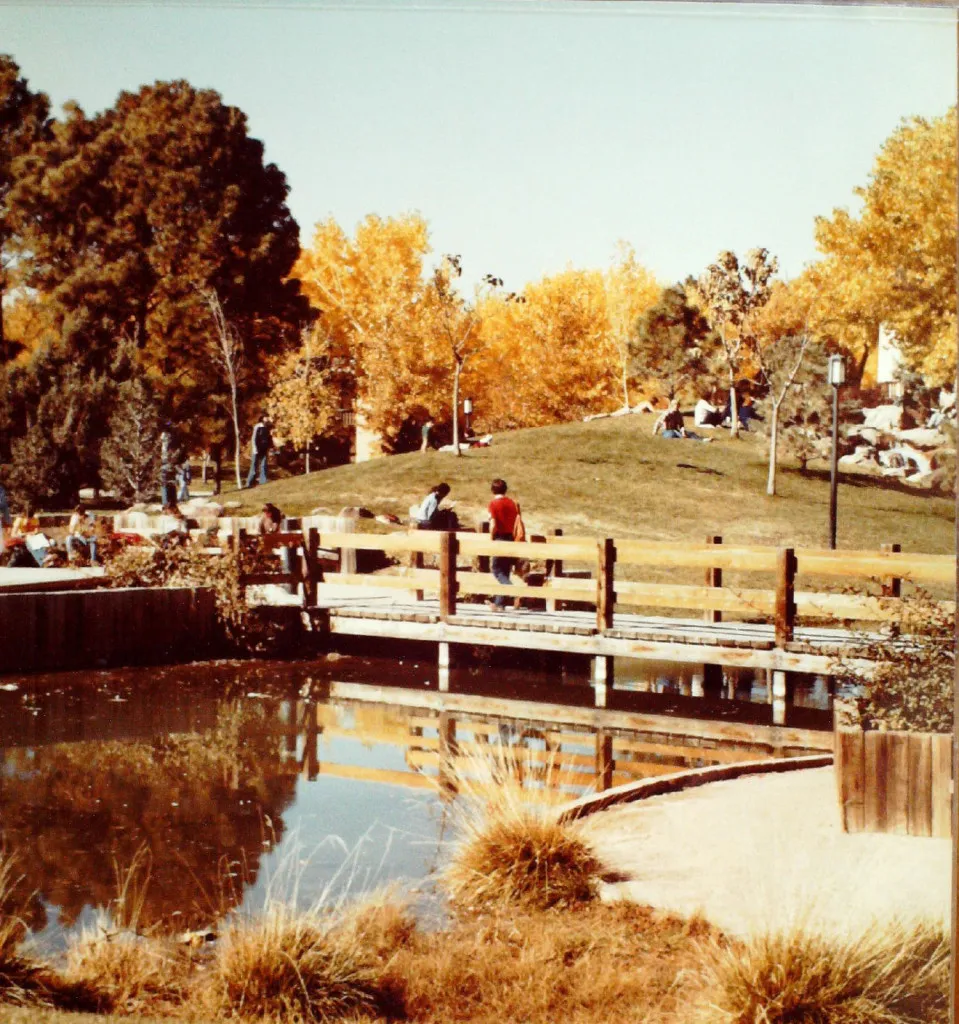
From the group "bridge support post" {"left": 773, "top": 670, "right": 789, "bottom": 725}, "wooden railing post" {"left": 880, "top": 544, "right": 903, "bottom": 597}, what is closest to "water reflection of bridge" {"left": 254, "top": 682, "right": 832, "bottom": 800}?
"bridge support post" {"left": 773, "top": 670, "right": 789, "bottom": 725}

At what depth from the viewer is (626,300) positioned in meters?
10.6

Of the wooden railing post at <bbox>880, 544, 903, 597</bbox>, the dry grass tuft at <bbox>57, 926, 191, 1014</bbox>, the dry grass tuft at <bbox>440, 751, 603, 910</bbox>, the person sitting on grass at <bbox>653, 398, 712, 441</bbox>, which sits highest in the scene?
the person sitting on grass at <bbox>653, 398, 712, 441</bbox>

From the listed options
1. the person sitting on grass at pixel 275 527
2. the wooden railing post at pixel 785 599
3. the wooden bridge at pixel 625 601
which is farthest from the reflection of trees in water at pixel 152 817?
the wooden railing post at pixel 785 599

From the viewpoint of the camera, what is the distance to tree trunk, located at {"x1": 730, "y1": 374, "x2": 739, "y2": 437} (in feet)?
40.9

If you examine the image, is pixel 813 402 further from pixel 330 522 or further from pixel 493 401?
pixel 330 522

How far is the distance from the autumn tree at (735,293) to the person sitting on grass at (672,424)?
1.04 metres

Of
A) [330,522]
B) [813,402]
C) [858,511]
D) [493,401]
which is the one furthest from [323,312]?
[330,522]

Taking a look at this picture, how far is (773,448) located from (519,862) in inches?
289

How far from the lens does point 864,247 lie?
7.98 m

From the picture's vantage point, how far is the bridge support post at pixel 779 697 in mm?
11680

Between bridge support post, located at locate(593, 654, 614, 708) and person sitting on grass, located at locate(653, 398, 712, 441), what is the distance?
212 cm

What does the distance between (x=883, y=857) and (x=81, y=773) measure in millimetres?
5799

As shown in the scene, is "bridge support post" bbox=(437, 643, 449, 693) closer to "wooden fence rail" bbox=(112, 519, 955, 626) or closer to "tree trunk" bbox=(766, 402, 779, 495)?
"wooden fence rail" bbox=(112, 519, 955, 626)

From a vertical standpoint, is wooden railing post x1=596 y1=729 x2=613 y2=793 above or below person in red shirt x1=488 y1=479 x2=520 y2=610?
below
